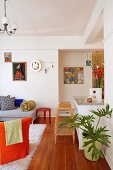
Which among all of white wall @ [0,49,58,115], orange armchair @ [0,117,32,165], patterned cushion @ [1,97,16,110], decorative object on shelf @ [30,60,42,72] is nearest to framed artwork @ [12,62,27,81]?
white wall @ [0,49,58,115]

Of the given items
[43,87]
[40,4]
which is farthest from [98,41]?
[40,4]

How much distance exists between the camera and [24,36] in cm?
644

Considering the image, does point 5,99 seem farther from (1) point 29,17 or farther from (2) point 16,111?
(1) point 29,17

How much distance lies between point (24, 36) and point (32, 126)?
125 inches

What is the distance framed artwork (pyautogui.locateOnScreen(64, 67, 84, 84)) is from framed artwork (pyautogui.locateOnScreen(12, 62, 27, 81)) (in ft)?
5.45

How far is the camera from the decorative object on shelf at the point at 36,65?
652cm

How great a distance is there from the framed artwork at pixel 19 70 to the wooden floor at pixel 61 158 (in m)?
3.01

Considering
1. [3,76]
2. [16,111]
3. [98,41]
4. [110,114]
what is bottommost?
[16,111]

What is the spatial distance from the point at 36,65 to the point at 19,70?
640 mm

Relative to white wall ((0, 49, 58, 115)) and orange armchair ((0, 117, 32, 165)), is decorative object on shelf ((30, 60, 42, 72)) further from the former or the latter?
orange armchair ((0, 117, 32, 165))

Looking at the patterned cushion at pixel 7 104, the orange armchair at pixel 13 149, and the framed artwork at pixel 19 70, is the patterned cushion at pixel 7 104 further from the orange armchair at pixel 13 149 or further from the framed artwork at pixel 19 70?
the orange armchair at pixel 13 149

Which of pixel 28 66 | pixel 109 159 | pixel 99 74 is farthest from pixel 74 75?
pixel 109 159

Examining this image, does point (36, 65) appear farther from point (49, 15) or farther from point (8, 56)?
point (49, 15)

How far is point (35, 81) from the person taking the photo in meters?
6.62
